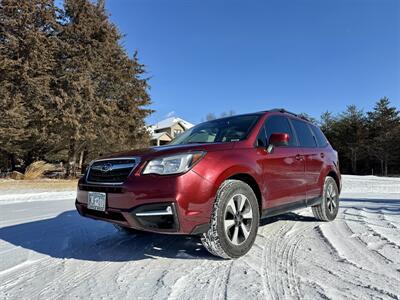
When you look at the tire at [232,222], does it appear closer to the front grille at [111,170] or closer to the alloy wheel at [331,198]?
the front grille at [111,170]

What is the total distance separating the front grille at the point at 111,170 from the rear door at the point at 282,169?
5.25ft

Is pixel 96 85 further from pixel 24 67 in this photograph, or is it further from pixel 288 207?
pixel 288 207

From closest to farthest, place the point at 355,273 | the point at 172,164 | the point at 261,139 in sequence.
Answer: the point at 355,273 → the point at 172,164 → the point at 261,139

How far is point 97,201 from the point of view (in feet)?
11.4

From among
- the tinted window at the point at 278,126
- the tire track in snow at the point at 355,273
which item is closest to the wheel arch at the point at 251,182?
the tinted window at the point at 278,126

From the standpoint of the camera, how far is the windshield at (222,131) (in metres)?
4.14

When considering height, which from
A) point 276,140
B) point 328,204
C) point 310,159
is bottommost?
point 328,204

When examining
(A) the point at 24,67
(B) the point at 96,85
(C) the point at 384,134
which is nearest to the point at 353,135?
(C) the point at 384,134

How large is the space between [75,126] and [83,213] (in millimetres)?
14585

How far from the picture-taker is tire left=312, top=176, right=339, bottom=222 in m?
5.37

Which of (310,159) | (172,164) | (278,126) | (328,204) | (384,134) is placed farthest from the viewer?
(384,134)

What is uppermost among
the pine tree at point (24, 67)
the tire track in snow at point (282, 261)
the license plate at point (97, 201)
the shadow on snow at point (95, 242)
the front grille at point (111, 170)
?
the pine tree at point (24, 67)

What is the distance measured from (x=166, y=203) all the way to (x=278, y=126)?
2.29 meters

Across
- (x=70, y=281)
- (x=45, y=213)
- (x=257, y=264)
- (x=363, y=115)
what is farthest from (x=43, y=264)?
(x=363, y=115)
